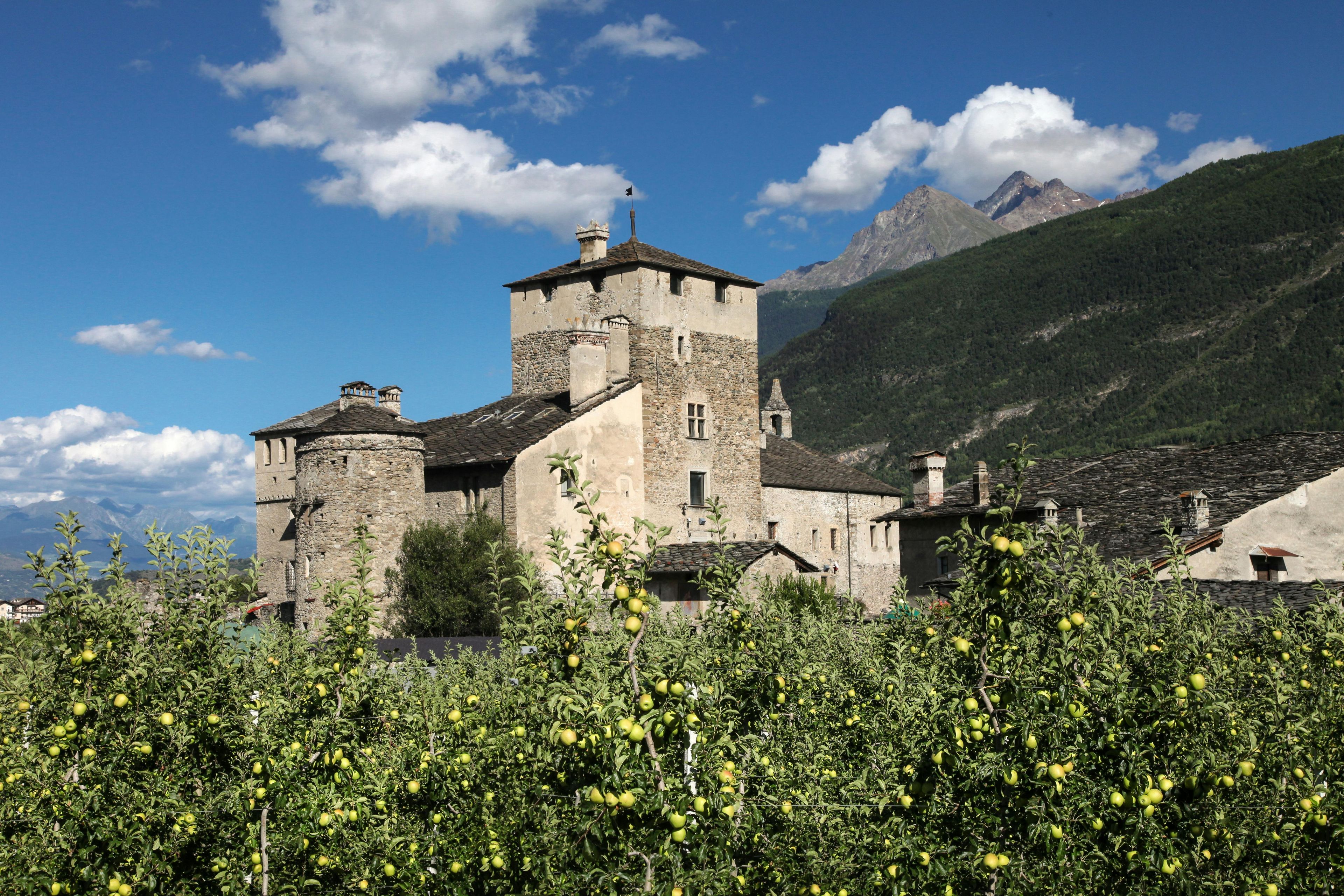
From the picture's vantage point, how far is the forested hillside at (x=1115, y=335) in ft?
299

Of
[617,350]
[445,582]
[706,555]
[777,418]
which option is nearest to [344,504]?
[445,582]

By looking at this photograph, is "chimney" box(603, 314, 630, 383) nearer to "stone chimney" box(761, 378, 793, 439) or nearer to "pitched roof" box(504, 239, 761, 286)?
"pitched roof" box(504, 239, 761, 286)

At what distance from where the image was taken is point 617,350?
121 feet

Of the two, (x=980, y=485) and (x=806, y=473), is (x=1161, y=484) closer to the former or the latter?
(x=980, y=485)

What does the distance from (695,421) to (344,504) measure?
1212cm

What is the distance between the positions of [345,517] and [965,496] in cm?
1845

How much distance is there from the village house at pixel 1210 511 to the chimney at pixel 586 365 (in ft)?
33.6

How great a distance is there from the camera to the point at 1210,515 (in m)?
25.7

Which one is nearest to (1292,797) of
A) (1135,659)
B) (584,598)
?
(1135,659)

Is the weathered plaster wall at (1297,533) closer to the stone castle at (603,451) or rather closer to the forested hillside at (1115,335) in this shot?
the stone castle at (603,451)

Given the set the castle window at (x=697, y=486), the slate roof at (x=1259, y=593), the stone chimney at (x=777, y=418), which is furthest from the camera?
the stone chimney at (x=777, y=418)

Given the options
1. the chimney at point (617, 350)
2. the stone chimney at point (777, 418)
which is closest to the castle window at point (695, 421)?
the chimney at point (617, 350)

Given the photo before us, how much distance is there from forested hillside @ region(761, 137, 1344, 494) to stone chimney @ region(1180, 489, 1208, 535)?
54376mm

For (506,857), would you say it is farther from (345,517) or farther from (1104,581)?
(345,517)
